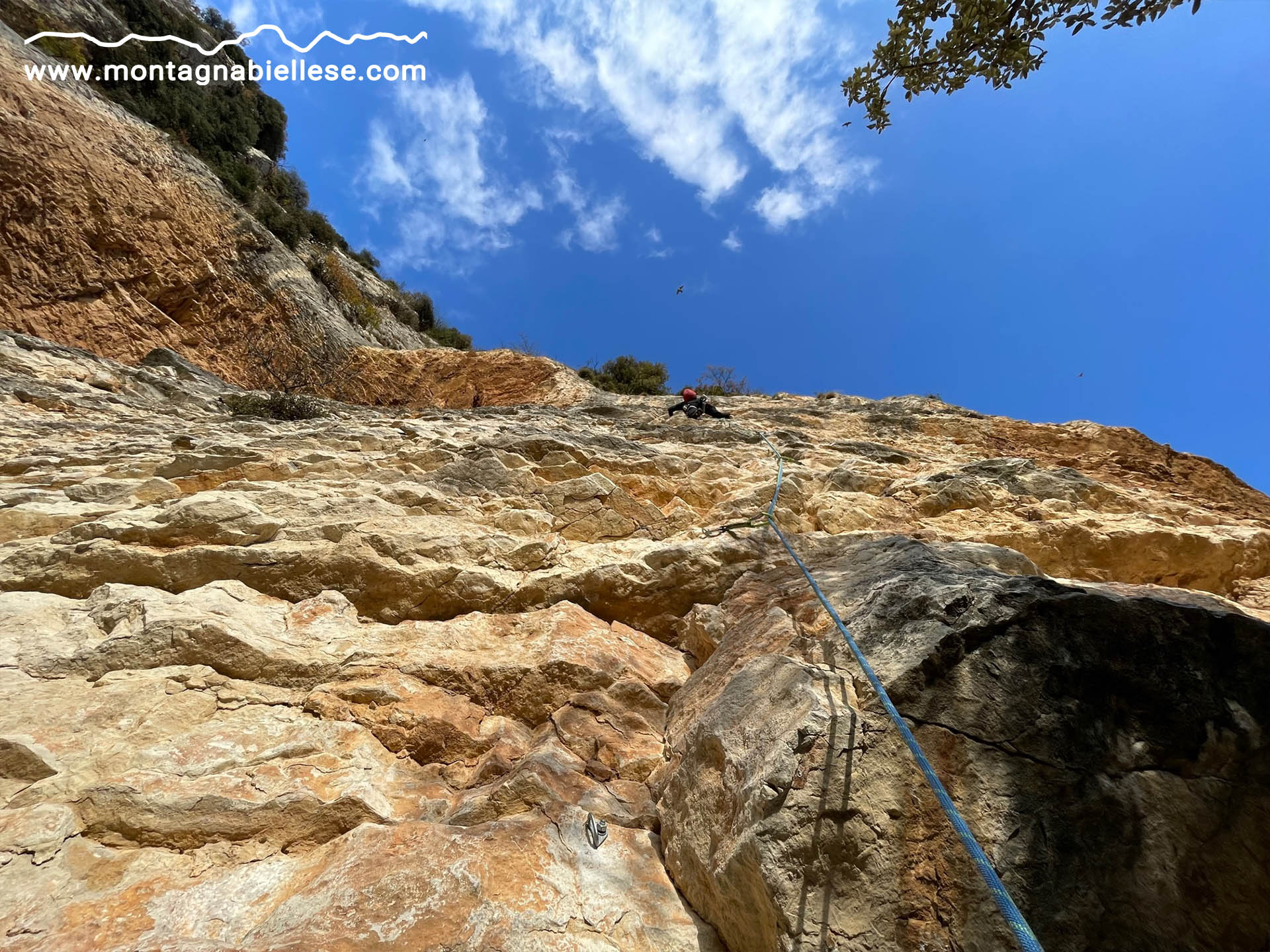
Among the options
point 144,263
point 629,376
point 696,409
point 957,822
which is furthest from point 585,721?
point 629,376

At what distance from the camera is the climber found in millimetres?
9836

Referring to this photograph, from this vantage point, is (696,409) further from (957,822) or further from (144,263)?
(144,263)

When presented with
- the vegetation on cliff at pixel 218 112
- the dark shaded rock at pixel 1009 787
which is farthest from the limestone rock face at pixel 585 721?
→ the vegetation on cliff at pixel 218 112

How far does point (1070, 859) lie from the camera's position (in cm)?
158

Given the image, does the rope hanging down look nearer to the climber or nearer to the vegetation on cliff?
the climber

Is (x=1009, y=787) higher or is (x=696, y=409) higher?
(x=696, y=409)

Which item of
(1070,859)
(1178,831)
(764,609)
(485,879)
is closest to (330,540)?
(485,879)

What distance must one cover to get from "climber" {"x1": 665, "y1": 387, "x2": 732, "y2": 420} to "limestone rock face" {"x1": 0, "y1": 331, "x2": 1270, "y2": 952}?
195 inches

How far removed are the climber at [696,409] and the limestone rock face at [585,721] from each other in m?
4.96

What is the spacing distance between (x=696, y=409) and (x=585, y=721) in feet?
24.8

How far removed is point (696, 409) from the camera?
32.5ft

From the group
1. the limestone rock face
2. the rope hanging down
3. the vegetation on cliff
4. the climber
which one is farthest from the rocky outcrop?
the rope hanging down

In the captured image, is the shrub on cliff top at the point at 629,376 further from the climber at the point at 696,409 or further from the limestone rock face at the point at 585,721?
the limestone rock face at the point at 585,721

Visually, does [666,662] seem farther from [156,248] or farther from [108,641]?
[156,248]
